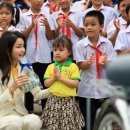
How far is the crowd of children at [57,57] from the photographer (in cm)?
541

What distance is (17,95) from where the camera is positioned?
5.41 meters

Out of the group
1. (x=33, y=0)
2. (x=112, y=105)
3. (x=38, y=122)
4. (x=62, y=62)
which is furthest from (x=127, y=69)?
(x=33, y=0)

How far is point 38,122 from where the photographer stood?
5293mm

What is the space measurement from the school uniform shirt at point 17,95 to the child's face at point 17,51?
4.1 inches

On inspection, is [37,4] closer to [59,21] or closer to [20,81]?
[59,21]

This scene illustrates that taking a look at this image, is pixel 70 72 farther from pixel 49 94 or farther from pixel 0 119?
pixel 0 119

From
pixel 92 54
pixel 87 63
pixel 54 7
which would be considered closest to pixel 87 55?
pixel 92 54

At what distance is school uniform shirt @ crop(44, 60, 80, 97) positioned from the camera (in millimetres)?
5680

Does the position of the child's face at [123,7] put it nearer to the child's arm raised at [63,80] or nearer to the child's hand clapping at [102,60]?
the child's hand clapping at [102,60]

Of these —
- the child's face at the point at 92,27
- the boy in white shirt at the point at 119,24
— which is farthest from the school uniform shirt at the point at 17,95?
the boy in white shirt at the point at 119,24

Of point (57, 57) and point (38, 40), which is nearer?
point (57, 57)

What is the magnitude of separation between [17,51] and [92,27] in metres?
1.09

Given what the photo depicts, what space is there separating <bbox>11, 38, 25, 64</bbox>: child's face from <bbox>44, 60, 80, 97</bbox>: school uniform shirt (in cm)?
45

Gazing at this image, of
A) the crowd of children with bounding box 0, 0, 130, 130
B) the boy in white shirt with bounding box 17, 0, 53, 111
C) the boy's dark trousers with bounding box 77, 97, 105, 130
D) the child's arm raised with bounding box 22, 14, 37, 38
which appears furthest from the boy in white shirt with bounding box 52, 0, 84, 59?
the boy's dark trousers with bounding box 77, 97, 105, 130
